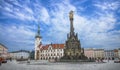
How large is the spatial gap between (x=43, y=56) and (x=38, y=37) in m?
8.38

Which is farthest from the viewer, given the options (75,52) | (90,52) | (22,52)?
(22,52)

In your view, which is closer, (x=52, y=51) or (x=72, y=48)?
(x=72, y=48)

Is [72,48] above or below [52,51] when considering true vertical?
above

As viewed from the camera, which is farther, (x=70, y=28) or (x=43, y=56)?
(x=43, y=56)

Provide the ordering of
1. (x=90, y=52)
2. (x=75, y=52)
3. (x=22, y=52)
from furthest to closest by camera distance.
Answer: (x=22, y=52), (x=90, y=52), (x=75, y=52)

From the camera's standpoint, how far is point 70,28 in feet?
135

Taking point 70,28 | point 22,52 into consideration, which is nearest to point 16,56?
point 22,52

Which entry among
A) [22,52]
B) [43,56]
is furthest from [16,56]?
[43,56]

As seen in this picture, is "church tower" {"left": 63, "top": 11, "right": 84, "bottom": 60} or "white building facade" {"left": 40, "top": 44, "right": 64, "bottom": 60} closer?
"church tower" {"left": 63, "top": 11, "right": 84, "bottom": 60}

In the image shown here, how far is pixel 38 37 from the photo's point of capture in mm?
75688

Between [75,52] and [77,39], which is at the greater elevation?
[77,39]

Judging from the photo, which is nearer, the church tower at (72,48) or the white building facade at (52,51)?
the church tower at (72,48)

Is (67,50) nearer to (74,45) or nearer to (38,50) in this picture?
(74,45)

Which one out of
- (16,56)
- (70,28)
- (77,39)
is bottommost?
(16,56)
